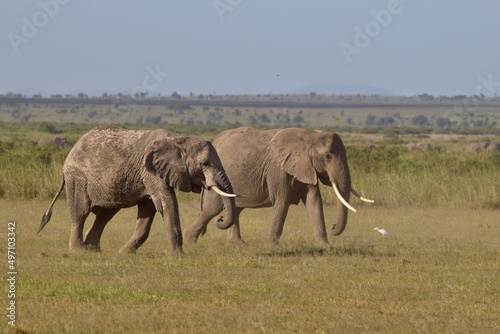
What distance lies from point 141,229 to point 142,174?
81cm

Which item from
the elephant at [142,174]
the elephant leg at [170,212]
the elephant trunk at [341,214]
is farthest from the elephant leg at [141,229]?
the elephant trunk at [341,214]

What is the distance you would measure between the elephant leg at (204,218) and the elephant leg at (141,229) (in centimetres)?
233

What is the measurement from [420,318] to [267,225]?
32.9ft

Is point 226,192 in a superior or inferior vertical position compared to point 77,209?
superior

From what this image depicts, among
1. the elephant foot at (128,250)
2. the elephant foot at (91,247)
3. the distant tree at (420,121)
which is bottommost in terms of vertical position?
the distant tree at (420,121)

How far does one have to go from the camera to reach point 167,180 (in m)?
14.3

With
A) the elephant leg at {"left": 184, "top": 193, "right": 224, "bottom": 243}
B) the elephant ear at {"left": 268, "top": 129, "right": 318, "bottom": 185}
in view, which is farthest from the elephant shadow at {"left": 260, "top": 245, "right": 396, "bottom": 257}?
the elephant leg at {"left": 184, "top": 193, "right": 224, "bottom": 243}

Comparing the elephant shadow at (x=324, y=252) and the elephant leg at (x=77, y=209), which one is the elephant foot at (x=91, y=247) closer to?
the elephant leg at (x=77, y=209)

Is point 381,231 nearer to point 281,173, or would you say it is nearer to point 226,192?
point 281,173

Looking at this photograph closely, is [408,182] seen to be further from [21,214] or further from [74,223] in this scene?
[74,223]

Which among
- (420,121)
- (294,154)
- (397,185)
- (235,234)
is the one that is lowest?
(420,121)

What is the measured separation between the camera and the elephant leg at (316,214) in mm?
16375

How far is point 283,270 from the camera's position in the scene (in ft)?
43.4

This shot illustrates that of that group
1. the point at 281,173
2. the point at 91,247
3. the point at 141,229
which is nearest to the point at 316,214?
the point at 281,173
